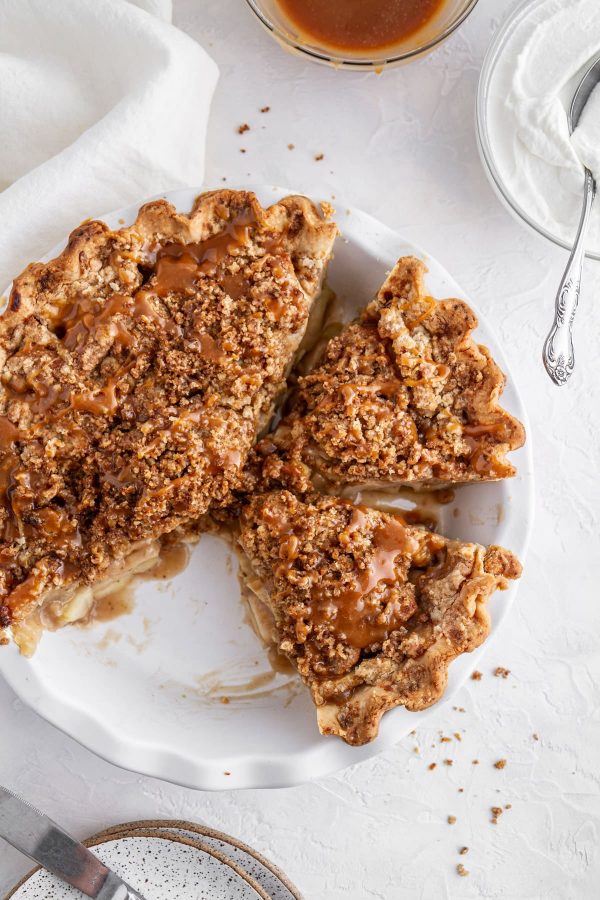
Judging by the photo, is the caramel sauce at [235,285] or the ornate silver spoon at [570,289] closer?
the caramel sauce at [235,285]

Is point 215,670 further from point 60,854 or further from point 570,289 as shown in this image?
point 570,289

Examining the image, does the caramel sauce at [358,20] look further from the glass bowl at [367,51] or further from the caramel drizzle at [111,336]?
the caramel drizzle at [111,336]

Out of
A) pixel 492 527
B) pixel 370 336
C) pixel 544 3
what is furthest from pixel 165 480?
pixel 544 3

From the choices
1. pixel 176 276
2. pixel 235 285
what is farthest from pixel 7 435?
pixel 235 285

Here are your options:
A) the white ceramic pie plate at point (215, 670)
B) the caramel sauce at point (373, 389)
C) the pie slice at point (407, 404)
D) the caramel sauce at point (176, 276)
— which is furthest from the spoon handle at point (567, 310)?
the caramel sauce at point (176, 276)

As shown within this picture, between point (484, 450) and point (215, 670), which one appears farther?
point (215, 670)

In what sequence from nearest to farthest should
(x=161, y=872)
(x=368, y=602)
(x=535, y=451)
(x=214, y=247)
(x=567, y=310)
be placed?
1. (x=368, y=602)
2. (x=214, y=247)
3. (x=567, y=310)
4. (x=161, y=872)
5. (x=535, y=451)

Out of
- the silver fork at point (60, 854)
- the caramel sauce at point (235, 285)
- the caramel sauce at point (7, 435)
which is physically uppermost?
the caramel sauce at point (235, 285)
